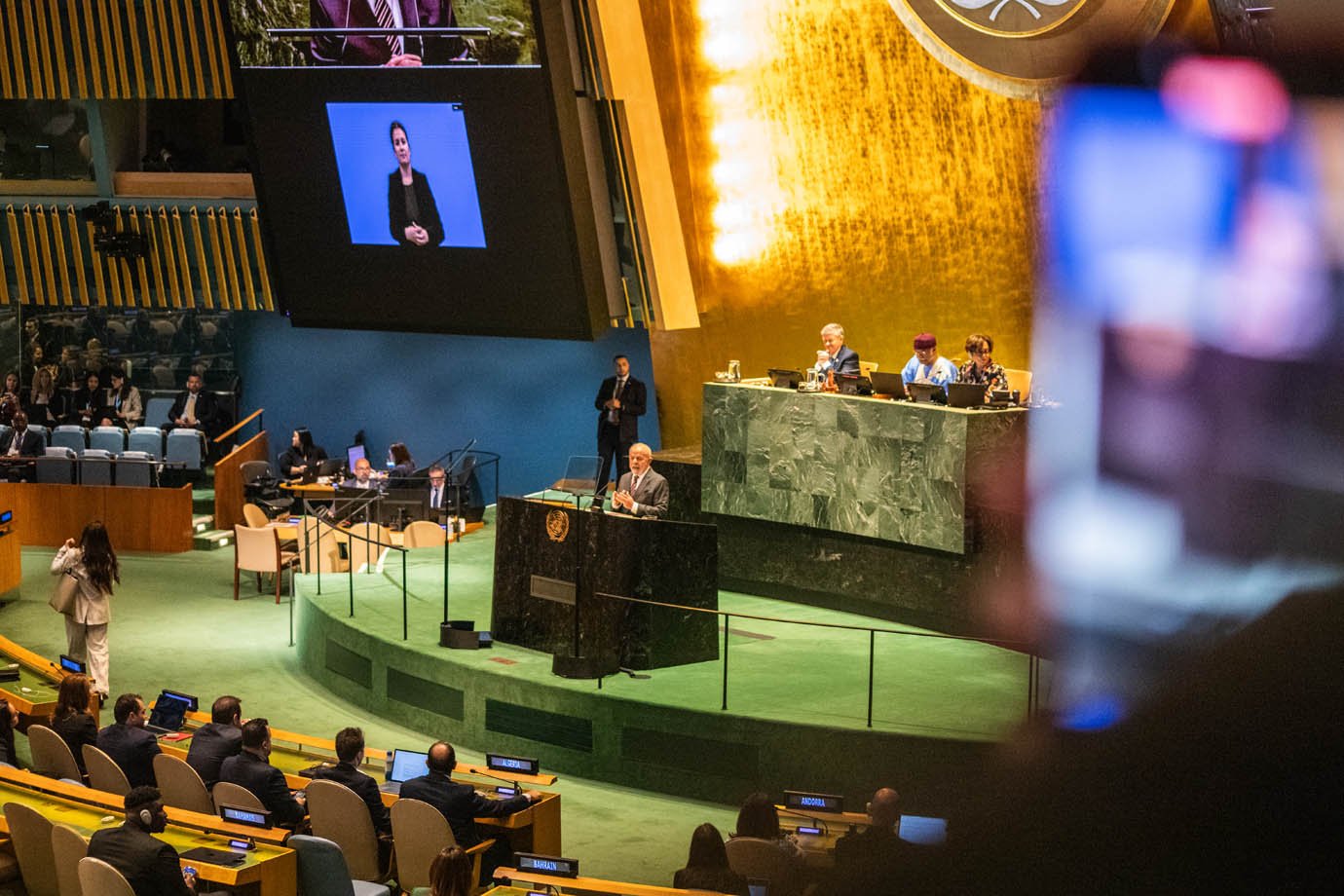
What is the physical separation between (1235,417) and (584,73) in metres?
12.8

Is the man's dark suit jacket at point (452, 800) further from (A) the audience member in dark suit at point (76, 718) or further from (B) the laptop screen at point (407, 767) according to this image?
(A) the audience member in dark suit at point (76, 718)

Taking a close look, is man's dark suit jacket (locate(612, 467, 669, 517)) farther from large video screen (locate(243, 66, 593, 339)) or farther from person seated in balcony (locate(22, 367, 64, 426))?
person seated in balcony (locate(22, 367, 64, 426))

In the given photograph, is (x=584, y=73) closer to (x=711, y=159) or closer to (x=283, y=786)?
(x=711, y=159)

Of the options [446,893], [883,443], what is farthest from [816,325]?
[446,893]

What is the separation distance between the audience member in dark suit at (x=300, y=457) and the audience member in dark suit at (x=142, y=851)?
37.0 ft

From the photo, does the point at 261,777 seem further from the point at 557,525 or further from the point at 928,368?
the point at 928,368

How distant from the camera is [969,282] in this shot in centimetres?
1220

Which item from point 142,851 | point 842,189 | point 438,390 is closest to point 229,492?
point 438,390

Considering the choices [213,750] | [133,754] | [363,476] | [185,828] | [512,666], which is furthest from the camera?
[363,476]

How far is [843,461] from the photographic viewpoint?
11484 mm

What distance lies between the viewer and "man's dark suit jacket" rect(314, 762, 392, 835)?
7230 millimetres

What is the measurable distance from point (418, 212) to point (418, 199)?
0.12 m

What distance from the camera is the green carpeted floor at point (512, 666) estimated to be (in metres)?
8.92

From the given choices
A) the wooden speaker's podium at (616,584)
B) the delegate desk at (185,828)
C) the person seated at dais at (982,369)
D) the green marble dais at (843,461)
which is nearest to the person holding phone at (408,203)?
the green marble dais at (843,461)
